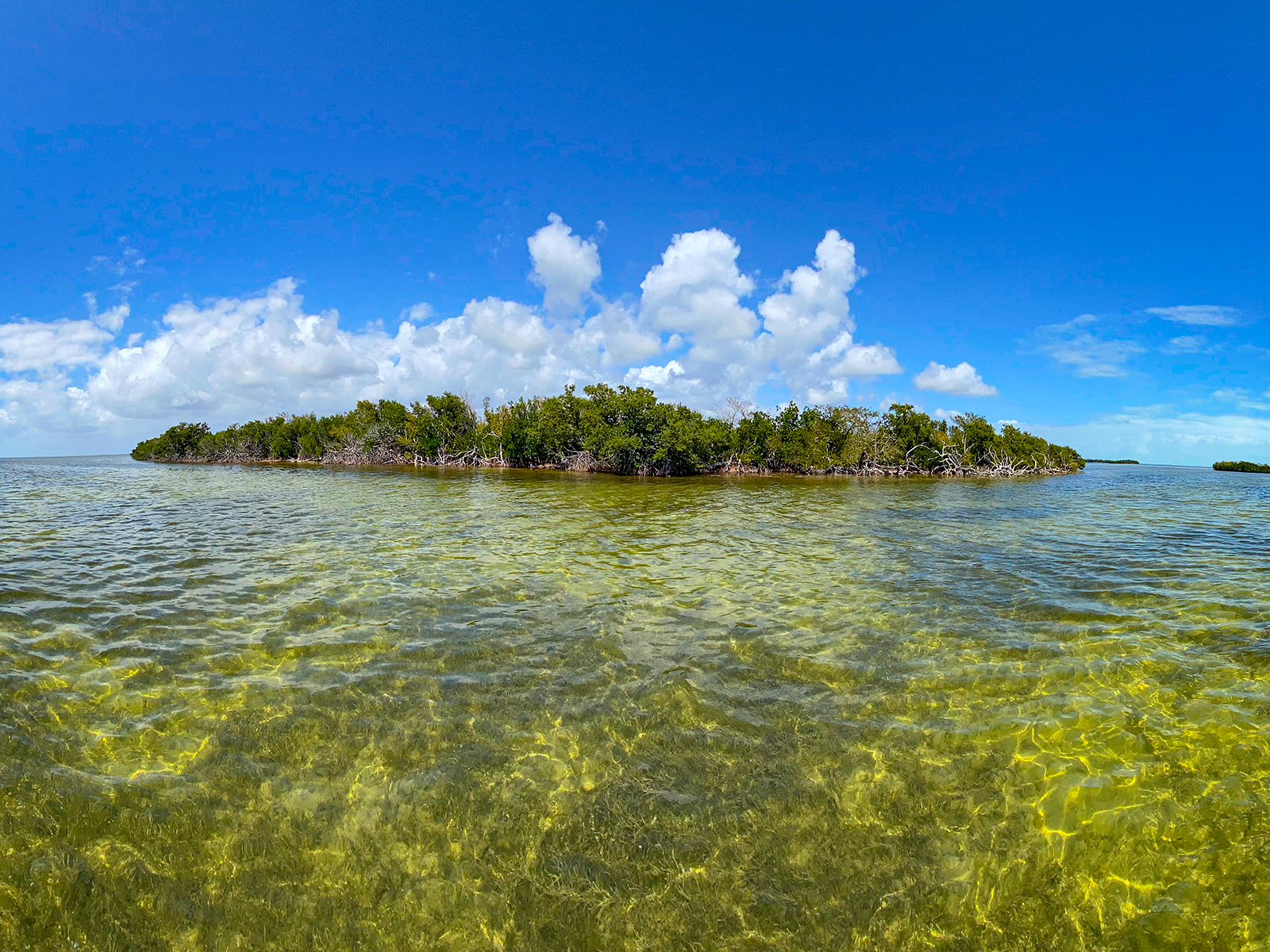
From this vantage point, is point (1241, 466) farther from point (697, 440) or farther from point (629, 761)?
point (629, 761)

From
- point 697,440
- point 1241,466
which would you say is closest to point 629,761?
point 697,440

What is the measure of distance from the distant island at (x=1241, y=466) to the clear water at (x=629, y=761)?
125m

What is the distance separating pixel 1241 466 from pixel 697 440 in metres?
115

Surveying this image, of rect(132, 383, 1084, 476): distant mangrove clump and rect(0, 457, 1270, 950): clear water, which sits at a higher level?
rect(132, 383, 1084, 476): distant mangrove clump

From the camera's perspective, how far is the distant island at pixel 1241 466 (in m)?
96.0

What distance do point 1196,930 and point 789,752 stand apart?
9.81ft

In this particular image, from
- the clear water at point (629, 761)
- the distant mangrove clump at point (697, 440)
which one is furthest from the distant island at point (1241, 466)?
the clear water at point (629, 761)

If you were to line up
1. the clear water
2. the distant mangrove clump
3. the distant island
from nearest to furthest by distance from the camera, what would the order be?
1. the clear water
2. the distant mangrove clump
3. the distant island

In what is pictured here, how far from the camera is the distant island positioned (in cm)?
9603

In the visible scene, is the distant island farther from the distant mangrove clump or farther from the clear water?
the clear water

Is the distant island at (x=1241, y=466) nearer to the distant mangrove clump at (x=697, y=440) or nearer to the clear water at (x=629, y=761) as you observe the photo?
the distant mangrove clump at (x=697, y=440)

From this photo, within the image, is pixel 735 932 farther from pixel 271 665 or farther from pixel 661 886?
pixel 271 665

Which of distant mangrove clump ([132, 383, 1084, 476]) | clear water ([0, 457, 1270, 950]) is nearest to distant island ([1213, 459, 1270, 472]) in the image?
distant mangrove clump ([132, 383, 1084, 476])

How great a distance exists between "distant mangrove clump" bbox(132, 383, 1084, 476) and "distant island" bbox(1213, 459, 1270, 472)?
47791 mm
